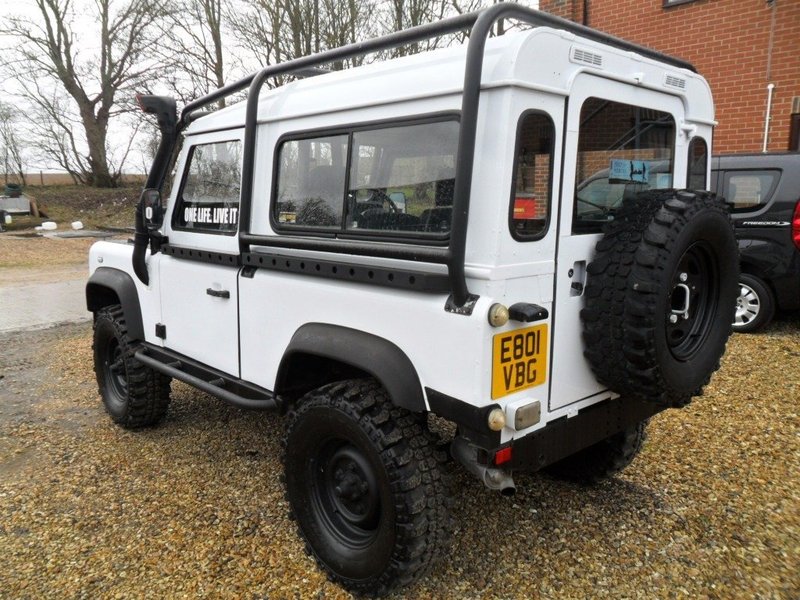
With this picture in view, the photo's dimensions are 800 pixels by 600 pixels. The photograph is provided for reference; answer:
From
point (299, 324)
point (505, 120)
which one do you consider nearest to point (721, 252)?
point (505, 120)

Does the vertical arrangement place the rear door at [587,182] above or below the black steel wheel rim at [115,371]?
above

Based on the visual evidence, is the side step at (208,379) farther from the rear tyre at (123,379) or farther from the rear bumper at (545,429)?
the rear bumper at (545,429)

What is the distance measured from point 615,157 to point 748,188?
4739 mm

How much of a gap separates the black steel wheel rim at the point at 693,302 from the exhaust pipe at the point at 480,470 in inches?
34.4

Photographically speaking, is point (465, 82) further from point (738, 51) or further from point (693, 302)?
point (738, 51)

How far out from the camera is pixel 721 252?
2609 mm

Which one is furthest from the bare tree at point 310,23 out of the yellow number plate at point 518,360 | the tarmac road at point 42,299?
the yellow number plate at point 518,360

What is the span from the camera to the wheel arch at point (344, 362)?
7.68ft

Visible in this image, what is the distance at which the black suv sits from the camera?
6199 mm

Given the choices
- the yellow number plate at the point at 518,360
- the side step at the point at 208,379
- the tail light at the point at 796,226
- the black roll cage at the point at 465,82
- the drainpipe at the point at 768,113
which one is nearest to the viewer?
the black roll cage at the point at 465,82

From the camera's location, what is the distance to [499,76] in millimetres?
2104

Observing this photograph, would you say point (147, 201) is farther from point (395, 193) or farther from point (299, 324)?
point (395, 193)

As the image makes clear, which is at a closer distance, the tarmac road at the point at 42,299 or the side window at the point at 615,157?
the side window at the point at 615,157

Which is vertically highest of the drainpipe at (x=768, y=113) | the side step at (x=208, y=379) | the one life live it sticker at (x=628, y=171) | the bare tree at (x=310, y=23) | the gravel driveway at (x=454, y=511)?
the bare tree at (x=310, y=23)
